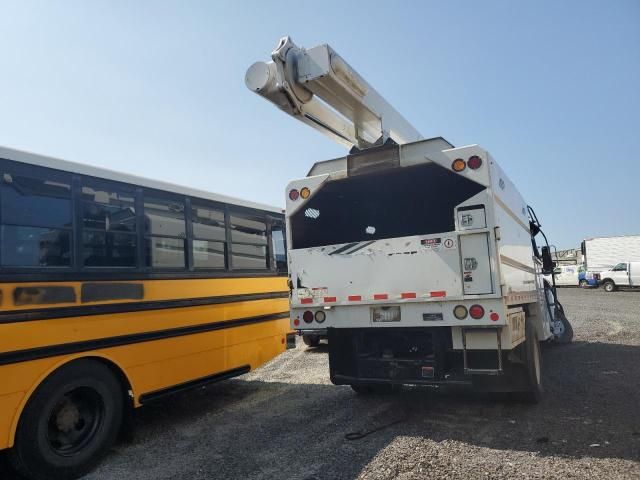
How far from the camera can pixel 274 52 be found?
4.93 metres

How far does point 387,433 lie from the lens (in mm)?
4980

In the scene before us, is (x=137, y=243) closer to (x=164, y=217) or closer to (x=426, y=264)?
(x=164, y=217)

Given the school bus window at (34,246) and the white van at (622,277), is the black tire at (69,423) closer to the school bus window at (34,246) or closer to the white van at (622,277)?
the school bus window at (34,246)

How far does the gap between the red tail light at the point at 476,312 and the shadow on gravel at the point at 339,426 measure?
1156mm

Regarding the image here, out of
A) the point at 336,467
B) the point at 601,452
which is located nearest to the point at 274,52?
the point at 336,467

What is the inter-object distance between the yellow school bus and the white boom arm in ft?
5.52

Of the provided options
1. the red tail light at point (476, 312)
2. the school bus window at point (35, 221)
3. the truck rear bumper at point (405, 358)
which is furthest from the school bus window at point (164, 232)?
the red tail light at point (476, 312)

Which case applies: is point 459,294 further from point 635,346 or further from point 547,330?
point 635,346

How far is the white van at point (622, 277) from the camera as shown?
1112 inches

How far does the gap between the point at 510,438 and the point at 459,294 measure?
1.43 meters

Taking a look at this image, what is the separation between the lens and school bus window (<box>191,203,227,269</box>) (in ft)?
19.7

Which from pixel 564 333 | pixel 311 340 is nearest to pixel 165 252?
pixel 311 340

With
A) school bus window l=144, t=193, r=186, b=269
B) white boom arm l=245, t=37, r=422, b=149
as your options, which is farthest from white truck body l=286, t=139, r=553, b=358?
school bus window l=144, t=193, r=186, b=269

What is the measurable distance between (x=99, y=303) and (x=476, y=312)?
144 inches
